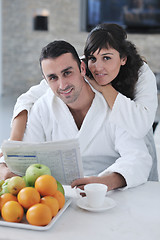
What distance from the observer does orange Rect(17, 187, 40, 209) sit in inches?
43.4

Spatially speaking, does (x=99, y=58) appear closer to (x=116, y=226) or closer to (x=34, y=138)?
(x=34, y=138)

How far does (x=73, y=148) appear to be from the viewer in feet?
4.15

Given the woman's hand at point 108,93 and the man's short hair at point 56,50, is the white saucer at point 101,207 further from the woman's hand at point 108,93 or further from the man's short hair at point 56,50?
the man's short hair at point 56,50

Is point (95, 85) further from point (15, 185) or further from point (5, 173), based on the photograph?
point (15, 185)

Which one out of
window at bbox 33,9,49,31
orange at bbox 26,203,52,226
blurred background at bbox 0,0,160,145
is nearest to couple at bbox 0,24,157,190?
orange at bbox 26,203,52,226

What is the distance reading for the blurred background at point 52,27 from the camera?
709cm

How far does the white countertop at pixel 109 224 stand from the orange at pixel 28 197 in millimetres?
Answer: 80

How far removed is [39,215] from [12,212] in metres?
0.09

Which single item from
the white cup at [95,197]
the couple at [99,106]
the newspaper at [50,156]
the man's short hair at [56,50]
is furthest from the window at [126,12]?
the white cup at [95,197]

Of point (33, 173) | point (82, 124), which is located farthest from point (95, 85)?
point (33, 173)

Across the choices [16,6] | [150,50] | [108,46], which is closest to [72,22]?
[16,6]

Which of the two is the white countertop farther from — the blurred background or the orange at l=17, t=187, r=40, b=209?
the blurred background

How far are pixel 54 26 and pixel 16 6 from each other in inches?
35.0

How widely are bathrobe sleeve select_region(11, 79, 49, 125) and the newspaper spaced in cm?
62
